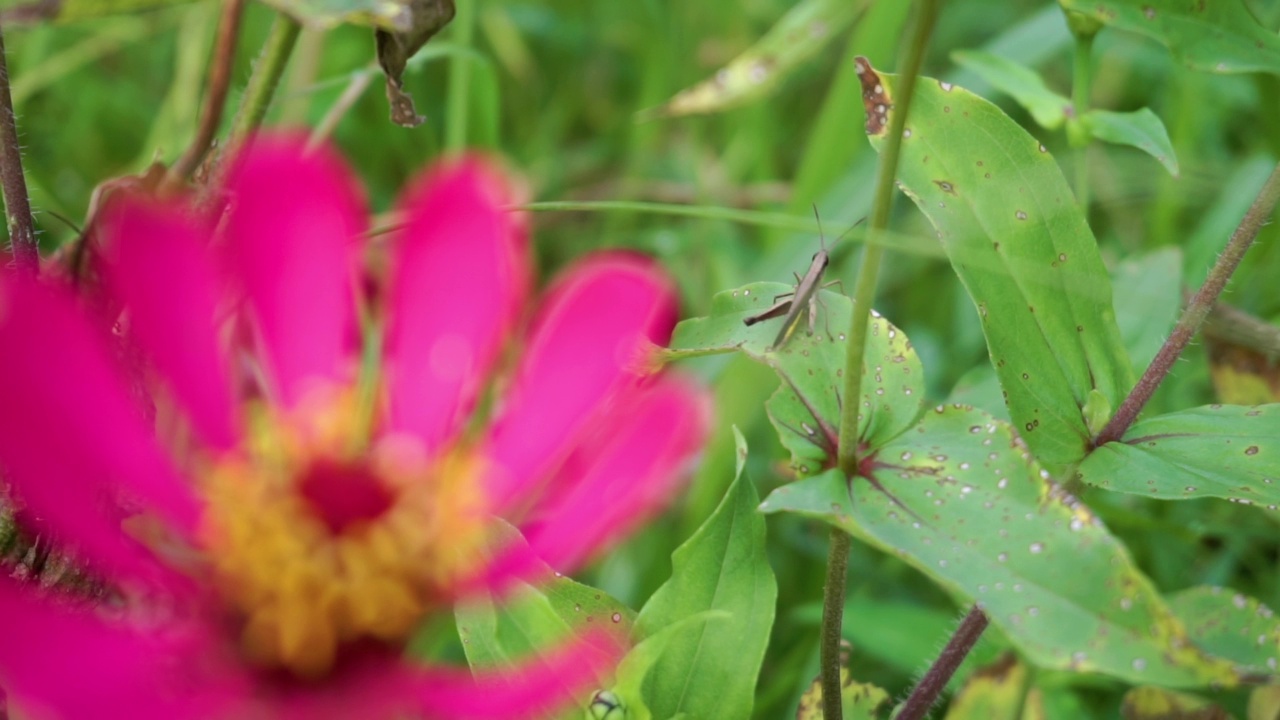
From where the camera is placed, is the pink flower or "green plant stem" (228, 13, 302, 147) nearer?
the pink flower

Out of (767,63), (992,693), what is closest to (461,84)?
(767,63)

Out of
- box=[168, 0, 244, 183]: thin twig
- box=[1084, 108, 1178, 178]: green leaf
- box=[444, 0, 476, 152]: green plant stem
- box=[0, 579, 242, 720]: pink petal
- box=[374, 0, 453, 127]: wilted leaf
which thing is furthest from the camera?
box=[444, 0, 476, 152]: green plant stem

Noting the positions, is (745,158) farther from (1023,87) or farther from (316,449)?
(316,449)

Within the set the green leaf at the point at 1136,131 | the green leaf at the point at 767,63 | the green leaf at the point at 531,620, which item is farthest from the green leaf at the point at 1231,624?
the green leaf at the point at 767,63

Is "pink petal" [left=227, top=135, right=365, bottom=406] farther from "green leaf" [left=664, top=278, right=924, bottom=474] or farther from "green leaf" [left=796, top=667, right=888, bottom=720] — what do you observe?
"green leaf" [left=796, top=667, right=888, bottom=720]

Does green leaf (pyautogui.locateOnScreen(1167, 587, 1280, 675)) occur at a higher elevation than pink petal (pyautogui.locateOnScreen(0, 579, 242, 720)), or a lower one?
lower

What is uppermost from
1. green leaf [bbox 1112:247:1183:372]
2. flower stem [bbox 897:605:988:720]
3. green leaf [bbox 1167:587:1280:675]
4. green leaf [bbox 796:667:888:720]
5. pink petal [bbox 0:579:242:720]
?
pink petal [bbox 0:579:242:720]

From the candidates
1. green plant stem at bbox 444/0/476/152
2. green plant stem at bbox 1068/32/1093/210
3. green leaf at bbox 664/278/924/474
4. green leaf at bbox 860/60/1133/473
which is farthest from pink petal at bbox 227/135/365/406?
green plant stem at bbox 444/0/476/152
